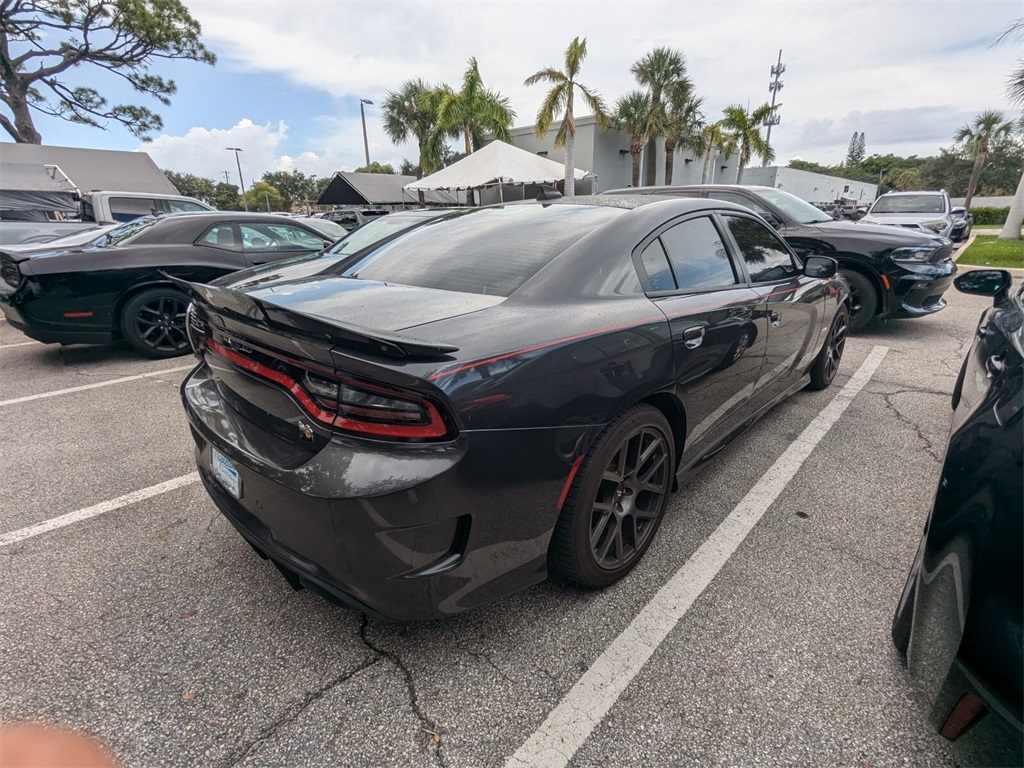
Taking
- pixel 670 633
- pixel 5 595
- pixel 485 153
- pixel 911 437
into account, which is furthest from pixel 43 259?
pixel 485 153

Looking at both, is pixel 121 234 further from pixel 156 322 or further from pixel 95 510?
pixel 95 510

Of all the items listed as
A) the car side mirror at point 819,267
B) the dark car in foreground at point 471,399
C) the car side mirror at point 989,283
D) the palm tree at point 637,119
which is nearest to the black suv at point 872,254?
the car side mirror at point 819,267

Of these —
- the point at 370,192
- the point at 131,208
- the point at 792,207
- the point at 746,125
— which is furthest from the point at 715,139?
the point at 131,208

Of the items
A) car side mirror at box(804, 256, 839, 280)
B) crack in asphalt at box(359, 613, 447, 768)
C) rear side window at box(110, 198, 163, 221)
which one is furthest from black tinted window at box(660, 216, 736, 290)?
rear side window at box(110, 198, 163, 221)

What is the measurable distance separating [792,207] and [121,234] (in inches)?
305

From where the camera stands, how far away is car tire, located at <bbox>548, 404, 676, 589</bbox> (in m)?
1.82

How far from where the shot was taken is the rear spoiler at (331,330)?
4.55 feet

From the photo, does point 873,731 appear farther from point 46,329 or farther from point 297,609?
point 46,329

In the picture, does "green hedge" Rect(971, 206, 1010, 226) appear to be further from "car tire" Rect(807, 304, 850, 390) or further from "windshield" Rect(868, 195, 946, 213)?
"car tire" Rect(807, 304, 850, 390)

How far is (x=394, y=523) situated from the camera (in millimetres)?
1421

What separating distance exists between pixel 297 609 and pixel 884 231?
6776 millimetres

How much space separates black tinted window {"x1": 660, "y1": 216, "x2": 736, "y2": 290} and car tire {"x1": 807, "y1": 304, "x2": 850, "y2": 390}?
1760mm

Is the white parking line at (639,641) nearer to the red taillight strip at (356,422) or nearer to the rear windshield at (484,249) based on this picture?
the red taillight strip at (356,422)

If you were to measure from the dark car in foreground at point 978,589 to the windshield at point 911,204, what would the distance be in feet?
51.5
